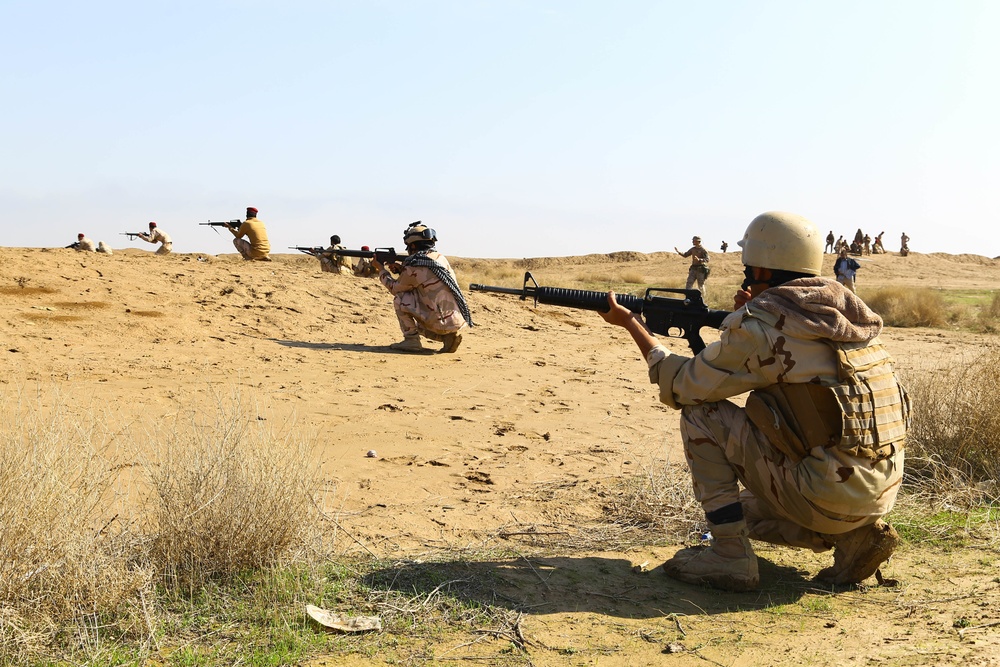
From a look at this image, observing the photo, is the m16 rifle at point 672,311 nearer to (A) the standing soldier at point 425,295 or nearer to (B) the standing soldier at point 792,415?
(B) the standing soldier at point 792,415

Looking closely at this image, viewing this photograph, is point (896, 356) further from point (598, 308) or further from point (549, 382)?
point (598, 308)

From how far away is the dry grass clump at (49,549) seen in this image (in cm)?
312

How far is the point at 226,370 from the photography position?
8.59 meters

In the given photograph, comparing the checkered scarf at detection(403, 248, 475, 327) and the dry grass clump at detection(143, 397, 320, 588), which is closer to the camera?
the dry grass clump at detection(143, 397, 320, 588)

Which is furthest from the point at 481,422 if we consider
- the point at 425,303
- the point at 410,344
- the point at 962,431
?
the point at 962,431

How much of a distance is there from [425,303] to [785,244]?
6.91 meters

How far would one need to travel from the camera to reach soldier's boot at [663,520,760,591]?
3965 millimetres

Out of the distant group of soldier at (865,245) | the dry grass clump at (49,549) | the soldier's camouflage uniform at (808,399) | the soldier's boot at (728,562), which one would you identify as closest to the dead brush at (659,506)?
the soldier's boot at (728,562)

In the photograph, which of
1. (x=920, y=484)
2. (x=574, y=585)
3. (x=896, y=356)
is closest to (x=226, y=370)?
(x=574, y=585)

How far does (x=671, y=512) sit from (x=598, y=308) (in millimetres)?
1213

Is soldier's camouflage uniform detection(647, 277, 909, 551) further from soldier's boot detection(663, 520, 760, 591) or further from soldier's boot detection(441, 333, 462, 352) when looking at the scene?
soldier's boot detection(441, 333, 462, 352)

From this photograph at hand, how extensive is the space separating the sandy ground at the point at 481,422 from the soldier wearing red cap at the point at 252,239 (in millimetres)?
1963

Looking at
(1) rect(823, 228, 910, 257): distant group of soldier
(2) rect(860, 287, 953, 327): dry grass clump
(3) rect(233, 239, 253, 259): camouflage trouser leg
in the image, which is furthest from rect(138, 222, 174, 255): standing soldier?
(1) rect(823, 228, 910, 257): distant group of soldier

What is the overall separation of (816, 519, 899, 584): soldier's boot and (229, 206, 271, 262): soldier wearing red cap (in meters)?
13.1
